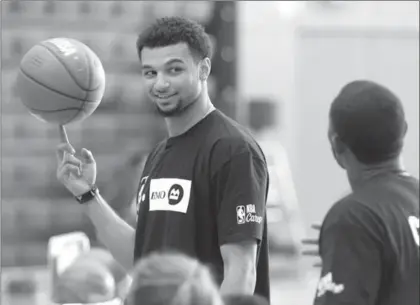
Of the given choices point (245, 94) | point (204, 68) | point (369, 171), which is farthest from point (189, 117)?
point (245, 94)

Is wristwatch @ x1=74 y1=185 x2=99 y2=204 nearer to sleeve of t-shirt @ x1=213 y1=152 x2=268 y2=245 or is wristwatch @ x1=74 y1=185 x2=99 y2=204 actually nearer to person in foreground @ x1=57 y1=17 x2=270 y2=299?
person in foreground @ x1=57 y1=17 x2=270 y2=299

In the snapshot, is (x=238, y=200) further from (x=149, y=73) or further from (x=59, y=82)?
(x=59, y=82)

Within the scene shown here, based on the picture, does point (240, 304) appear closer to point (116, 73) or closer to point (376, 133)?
point (376, 133)

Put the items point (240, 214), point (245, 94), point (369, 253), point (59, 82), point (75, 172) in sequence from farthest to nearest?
point (245, 94) → point (59, 82) → point (75, 172) → point (240, 214) → point (369, 253)

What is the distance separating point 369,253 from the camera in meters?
2.54

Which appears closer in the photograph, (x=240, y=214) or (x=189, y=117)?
(x=240, y=214)

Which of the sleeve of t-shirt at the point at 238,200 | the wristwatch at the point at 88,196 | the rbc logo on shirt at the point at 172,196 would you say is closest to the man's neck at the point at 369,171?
the sleeve of t-shirt at the point at 238,200

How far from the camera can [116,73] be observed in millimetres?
11031

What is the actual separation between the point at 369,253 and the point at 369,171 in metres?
0.31

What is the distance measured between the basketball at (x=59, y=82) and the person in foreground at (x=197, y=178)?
45cm

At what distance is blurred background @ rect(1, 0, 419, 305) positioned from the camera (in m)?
10.5

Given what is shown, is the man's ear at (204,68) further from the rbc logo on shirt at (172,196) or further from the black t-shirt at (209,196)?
the rbc logo on shirt at (172,196)

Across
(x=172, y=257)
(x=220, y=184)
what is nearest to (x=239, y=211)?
(x=220, y=184)

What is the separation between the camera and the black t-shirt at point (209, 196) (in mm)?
2951
